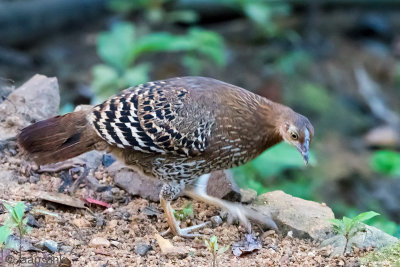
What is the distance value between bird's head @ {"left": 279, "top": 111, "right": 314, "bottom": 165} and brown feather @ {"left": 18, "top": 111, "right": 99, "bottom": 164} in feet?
4.96

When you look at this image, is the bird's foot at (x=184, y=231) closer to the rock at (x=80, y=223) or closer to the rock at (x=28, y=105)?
the rock at (x=80, y=223)

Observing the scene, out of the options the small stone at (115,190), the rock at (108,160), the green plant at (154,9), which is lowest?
the small stone at (115,190)

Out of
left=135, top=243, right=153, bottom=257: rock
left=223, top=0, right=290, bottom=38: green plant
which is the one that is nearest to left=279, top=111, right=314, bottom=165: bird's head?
left=135, top=243, right=153, bottom=257: rock

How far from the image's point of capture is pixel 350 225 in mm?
4535

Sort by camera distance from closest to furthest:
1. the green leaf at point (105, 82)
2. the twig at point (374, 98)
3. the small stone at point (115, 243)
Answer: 1. the small stone at point (115, 243)
2. the green leaf at point (105, 82)
3. the twig at point (374, 98)

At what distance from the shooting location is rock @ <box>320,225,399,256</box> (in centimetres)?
479

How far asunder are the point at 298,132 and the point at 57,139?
1900mm

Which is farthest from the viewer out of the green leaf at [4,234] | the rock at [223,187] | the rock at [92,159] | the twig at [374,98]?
the twig at [374,98]

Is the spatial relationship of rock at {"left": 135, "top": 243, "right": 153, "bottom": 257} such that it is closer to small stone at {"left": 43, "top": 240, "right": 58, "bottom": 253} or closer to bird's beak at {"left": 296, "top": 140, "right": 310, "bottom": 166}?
small stone at {"left": 43, "top": 240, "right": 58, "bottom": 253}

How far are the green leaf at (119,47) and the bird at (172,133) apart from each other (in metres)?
4.42

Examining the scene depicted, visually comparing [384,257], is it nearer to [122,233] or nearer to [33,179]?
[122,233]

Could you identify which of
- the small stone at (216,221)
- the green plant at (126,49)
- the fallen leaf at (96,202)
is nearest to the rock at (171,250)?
the small stone at (216,221)

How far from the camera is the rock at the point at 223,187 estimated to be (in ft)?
18.2

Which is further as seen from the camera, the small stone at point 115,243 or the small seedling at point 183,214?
the small seedling at point 183,214
